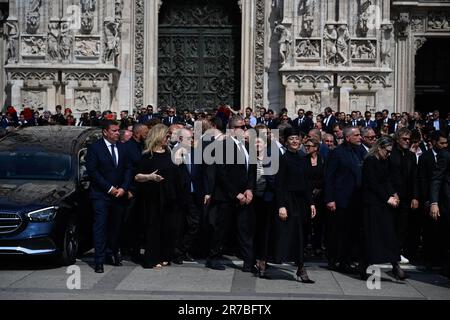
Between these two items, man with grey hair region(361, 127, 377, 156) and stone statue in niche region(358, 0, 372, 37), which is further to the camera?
stone statue in niche region(358, 0, 372, 37)

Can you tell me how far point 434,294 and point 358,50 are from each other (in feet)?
48.7

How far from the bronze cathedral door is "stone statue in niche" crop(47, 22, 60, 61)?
3394mm

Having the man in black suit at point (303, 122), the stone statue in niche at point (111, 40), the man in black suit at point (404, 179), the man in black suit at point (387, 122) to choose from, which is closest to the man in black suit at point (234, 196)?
the man in black suit at point (404, 179)

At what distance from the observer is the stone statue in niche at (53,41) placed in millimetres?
24047

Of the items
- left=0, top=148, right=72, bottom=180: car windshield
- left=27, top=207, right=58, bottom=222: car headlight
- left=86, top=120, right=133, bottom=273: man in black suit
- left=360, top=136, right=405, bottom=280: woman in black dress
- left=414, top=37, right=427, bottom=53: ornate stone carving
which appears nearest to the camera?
left=360, top=136, right=405, bottom=280: woman in black dress

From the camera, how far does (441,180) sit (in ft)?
37.9

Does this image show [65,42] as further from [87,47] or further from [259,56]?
[259,56]

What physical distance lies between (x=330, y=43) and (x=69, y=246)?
1422 cm

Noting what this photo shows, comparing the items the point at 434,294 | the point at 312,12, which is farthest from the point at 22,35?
the point at 434,294

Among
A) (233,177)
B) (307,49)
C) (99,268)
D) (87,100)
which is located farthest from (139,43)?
(99,268)

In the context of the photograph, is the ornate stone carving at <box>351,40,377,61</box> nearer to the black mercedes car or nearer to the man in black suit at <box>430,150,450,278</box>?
the black mercedes car

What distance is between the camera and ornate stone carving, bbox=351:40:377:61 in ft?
79.2

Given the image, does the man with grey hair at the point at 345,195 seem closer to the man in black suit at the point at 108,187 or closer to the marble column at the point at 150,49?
the man in black suit at the point at 108,187

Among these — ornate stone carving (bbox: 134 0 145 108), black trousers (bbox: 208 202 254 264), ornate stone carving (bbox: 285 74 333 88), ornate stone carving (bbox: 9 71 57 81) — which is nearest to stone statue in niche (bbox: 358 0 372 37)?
ornate stone carving (bbox: 285 74 333 88)
